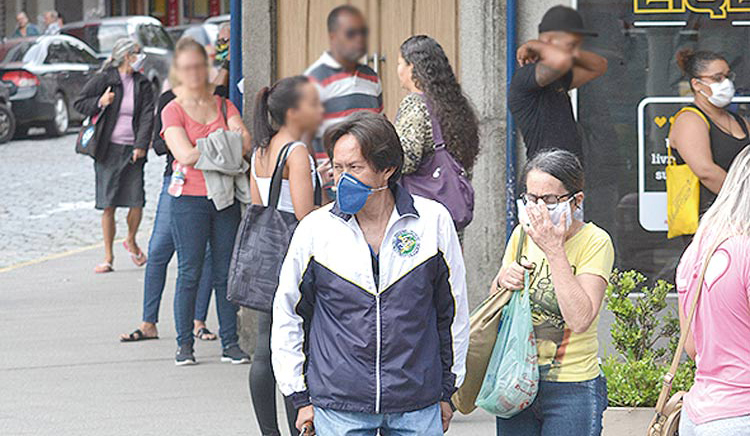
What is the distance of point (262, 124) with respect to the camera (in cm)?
607

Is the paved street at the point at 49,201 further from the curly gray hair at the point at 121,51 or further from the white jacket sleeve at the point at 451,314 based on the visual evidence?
the white jacket sleeve at the point at 451,314

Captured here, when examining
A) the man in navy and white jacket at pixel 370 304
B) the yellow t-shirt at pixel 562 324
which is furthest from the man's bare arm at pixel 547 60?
the man in navy and white jacket at pixel 370 304

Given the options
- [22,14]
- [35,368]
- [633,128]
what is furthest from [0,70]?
[633,128]

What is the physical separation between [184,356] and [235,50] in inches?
77.3

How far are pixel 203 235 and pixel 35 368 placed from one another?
4.87 feet

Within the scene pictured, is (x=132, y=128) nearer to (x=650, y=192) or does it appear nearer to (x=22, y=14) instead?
(x=650, y=192)

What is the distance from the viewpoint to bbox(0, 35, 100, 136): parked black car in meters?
23.5

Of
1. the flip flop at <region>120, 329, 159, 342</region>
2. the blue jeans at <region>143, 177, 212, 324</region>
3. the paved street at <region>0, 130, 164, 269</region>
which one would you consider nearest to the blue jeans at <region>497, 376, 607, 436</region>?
the blue jeans at <region>143, 177, 212, 324</region>

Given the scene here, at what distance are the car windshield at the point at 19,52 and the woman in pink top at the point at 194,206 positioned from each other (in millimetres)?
17463

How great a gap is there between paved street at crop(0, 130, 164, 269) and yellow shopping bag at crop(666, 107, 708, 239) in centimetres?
724

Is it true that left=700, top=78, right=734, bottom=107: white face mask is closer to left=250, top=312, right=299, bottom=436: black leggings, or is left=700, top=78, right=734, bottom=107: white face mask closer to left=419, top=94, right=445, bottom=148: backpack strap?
left=419, top=94, right=445, bottom=148: backpack strap

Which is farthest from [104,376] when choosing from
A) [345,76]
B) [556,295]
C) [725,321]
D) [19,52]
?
[19,52]

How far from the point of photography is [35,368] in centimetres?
840

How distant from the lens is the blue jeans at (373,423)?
4.06 meters
